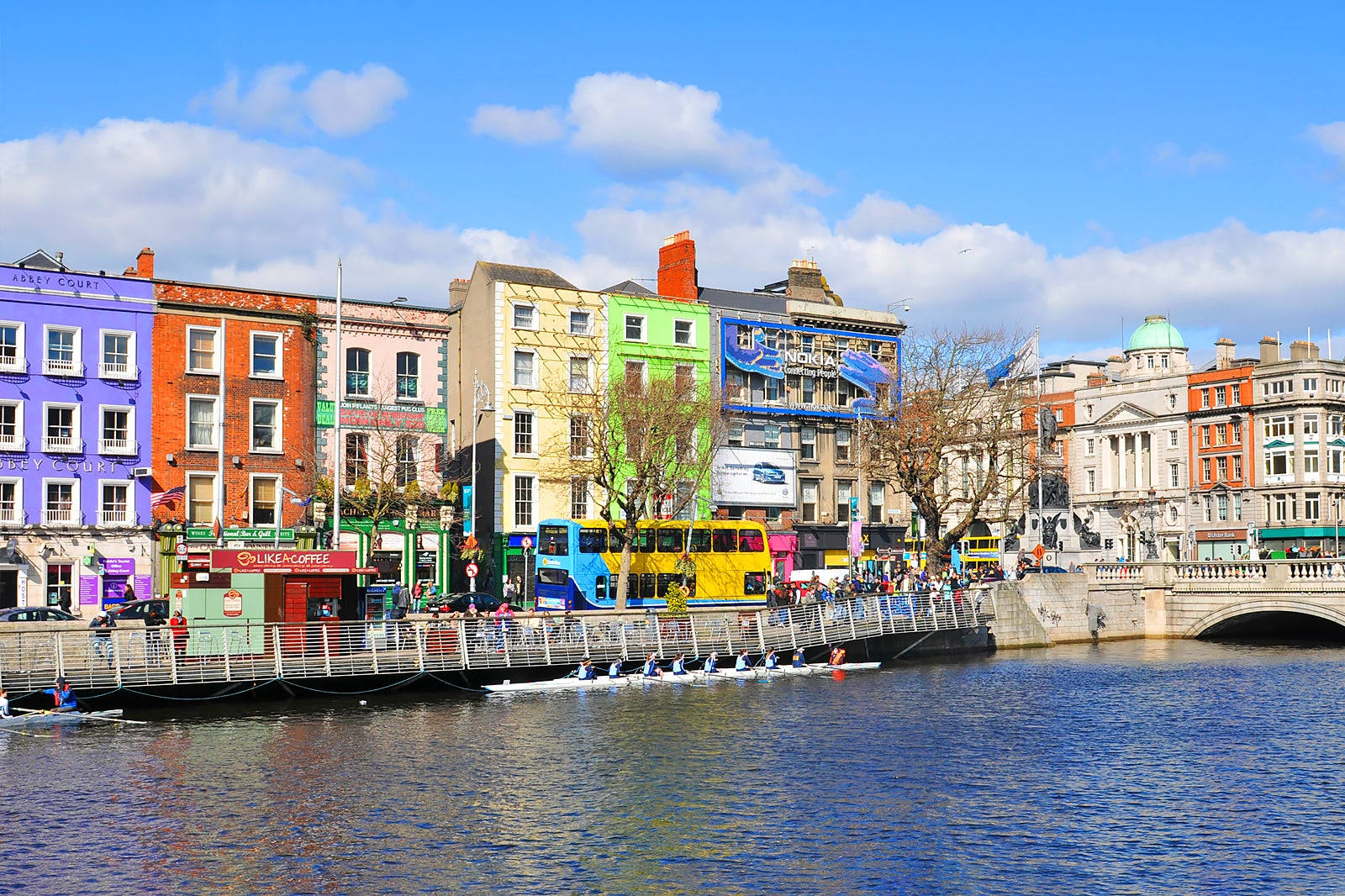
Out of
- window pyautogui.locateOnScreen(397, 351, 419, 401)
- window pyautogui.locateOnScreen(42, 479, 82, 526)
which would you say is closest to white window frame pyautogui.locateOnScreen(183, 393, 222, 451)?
window pyautogui.locateOnScreen(42, 479, 82, 526)

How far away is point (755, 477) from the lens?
3216 inches

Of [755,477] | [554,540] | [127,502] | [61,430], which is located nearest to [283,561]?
[127,502]

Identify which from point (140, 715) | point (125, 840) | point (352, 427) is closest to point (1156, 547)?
point (352, 427)

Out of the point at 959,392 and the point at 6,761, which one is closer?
the point at 6,761

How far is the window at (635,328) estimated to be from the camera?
78.5 meters

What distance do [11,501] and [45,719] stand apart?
22647 millimetres

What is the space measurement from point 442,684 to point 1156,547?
82132 mm

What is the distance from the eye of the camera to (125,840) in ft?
94.4

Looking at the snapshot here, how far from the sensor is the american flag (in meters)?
63.0

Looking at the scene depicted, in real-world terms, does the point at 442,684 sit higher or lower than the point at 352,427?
lower

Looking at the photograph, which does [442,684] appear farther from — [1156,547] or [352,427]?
[1156,547]

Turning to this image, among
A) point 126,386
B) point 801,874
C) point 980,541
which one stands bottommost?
point 801,874

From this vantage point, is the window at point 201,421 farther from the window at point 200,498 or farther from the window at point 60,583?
the window at point 60,583

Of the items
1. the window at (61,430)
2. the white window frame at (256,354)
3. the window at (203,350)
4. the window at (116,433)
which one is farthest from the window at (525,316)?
the window at (61,430)
